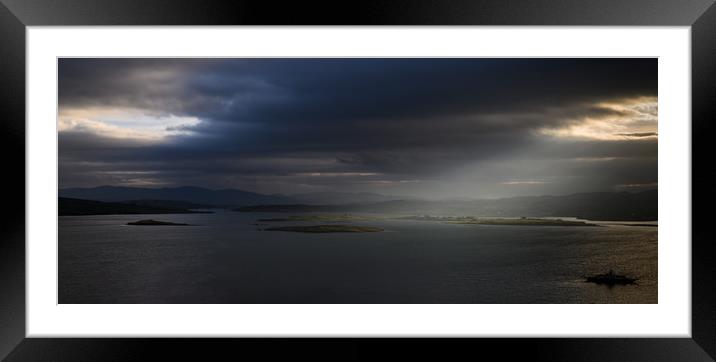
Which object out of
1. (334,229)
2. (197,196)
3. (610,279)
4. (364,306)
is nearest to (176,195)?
(197,196)

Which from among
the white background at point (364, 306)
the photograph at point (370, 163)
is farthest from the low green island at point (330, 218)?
the white background at point (364, 306)

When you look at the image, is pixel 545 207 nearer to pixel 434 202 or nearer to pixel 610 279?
pixel 434 202

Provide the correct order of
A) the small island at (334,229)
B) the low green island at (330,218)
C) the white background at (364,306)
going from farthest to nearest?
the small island at (334,229)
the low green island at (330,218)
the white background at (364,306)

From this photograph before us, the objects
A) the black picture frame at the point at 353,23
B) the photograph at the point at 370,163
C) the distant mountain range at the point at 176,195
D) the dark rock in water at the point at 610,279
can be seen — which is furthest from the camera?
the dark rock in water at the point at 610,279

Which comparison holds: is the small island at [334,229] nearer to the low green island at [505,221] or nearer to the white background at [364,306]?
the low green island at [505,221]

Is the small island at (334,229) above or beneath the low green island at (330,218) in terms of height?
beneath

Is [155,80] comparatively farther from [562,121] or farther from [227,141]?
[562,121]
